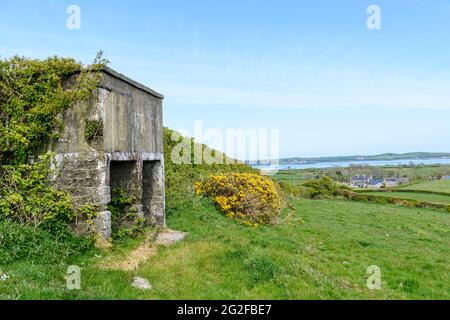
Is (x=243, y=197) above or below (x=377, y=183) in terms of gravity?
above

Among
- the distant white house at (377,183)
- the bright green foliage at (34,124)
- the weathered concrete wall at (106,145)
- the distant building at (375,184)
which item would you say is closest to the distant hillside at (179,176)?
the weathered concrete wall at (106,145)

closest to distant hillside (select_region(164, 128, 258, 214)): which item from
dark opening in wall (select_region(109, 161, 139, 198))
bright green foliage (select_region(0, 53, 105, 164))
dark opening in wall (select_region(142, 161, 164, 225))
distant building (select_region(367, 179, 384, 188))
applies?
dark opening in wall (select_region(142, 161, 164, 225))

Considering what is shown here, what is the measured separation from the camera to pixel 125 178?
10.3m

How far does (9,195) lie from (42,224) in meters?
1.04

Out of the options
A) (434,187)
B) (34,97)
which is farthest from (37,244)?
(434,187)

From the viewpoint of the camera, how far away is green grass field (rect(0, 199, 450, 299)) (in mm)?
6031

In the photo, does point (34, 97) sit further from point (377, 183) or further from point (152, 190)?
point (377, 183)

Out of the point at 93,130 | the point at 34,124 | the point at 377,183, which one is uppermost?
the point at 34,124

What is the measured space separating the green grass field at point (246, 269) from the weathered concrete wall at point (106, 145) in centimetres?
144

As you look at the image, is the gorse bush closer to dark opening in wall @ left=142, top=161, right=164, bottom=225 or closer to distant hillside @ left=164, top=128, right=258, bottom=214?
distant hillside @ left=164, top=128, right=258, bottom=214

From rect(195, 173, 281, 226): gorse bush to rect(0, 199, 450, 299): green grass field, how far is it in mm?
889

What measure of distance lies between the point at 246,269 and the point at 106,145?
13.3 ft

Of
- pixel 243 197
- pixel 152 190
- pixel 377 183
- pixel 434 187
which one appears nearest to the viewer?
pixel 152 190
